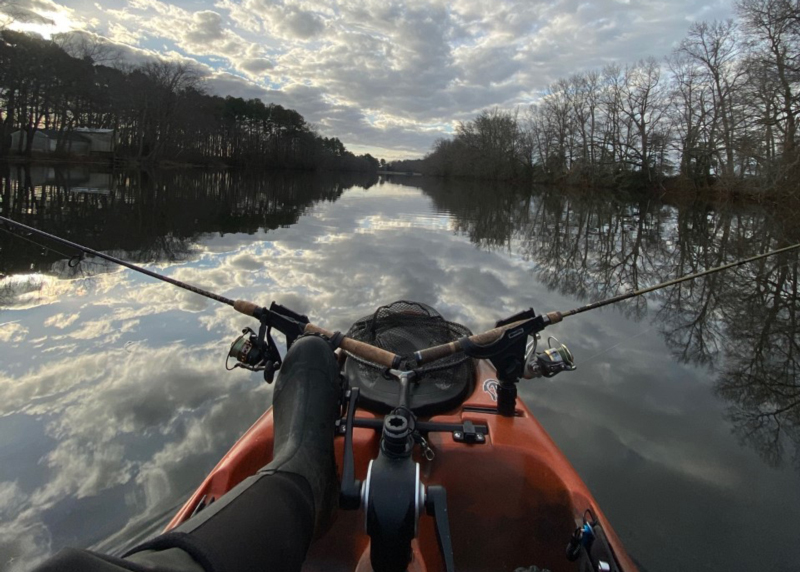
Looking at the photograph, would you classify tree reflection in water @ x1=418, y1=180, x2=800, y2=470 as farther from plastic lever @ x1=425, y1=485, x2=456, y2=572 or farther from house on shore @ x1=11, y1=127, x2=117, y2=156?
house on shore @ x1=11, y1=127, x2=117, y2=156

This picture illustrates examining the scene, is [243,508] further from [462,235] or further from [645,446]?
[462,235]

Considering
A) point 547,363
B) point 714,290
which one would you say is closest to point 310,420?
point 547,363

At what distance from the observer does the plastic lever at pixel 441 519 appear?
151 cm

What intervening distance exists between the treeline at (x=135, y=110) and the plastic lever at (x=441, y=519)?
167 ft

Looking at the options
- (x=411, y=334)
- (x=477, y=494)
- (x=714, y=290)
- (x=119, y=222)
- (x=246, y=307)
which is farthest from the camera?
(x=119, y=222)

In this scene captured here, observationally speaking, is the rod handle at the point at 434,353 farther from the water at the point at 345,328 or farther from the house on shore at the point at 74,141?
the house on shore at the point at 74,141

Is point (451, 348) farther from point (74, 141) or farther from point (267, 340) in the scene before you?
point (74, 141)

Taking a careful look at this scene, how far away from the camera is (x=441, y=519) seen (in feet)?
5.02

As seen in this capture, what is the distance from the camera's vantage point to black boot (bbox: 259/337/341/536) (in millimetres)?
1722

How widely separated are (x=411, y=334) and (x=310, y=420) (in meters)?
1.33

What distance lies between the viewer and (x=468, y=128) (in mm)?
88812

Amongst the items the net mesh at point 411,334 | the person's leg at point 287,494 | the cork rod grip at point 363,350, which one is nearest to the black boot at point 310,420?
the person's leg at point 287,494

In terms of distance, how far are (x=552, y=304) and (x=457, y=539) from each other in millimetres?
5984

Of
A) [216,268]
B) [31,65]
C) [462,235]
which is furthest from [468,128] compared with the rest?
[216,268]
